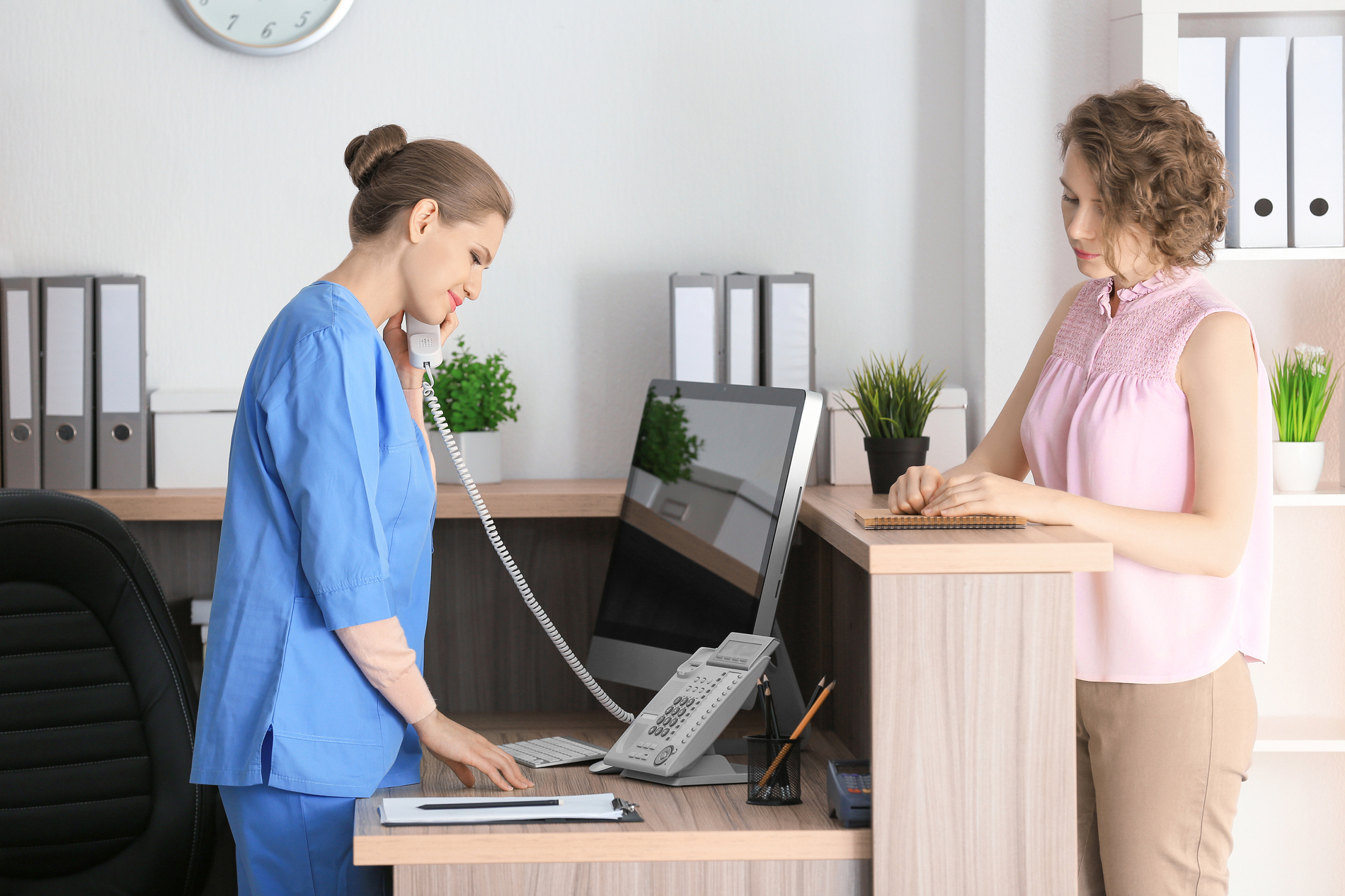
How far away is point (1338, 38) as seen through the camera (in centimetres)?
192

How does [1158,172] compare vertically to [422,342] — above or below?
above

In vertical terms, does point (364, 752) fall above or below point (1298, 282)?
below

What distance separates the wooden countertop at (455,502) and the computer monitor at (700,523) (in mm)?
142

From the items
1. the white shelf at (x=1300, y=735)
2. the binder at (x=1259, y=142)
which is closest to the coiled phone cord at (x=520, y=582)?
the white shelf at (x=1300, y=735)

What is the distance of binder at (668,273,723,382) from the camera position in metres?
2.13

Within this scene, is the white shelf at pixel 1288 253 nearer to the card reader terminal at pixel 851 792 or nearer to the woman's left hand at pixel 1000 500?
the woman's left hand at pixel 1000 500

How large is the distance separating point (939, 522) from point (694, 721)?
1.30ft

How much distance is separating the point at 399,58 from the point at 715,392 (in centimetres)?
107

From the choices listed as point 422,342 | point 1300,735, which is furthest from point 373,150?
point 1300,735

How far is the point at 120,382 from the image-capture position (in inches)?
82.5

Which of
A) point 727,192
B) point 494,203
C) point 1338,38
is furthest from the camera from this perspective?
point 727,192

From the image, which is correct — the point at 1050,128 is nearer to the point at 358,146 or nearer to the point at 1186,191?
the point at 1186,191

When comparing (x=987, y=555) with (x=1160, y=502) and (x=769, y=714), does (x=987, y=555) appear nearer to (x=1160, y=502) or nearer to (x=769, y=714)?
(x=1160, y=502)

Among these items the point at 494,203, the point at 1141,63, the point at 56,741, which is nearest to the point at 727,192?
the point at 1141,63
